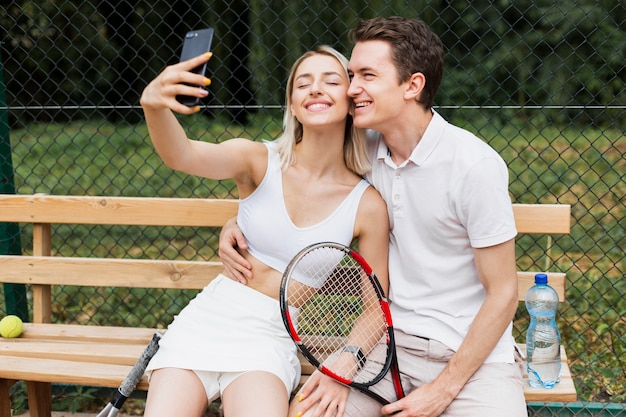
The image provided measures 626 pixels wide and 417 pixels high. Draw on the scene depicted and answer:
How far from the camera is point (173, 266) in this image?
11.4 feet

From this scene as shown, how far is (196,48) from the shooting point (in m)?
2.32

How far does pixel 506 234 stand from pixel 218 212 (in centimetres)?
132

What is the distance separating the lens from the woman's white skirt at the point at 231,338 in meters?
2.72

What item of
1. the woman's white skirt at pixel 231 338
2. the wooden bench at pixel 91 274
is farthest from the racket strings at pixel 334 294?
the wooden bench at pixel 91 274

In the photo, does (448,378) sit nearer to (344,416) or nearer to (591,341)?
(344,416)

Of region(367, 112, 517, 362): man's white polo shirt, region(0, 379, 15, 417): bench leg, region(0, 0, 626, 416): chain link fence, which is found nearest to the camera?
region(367, 112, 517, 362): man's white polo shirt

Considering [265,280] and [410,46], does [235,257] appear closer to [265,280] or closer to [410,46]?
[265,280]

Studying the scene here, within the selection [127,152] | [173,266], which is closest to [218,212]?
[173,266]

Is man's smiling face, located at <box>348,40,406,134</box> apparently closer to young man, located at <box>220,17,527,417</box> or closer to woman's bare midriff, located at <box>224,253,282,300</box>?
young man, located at <box>220,17,527,417</box>

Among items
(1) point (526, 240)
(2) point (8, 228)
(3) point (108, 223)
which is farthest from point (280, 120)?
(3) point (108, 223)

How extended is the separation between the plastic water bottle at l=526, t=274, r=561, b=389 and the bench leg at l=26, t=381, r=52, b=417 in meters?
2.05

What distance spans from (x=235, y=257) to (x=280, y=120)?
18.9 feet

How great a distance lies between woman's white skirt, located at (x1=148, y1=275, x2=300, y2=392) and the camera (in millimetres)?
2725

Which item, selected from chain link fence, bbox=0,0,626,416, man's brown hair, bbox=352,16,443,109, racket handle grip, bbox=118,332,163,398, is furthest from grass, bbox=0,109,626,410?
racket handle grip, bbox=118,332,163,398
